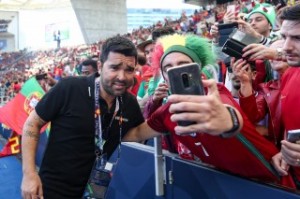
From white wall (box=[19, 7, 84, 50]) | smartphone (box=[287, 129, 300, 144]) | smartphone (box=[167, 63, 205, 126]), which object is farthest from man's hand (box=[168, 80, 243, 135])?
white wall (box=[19, 7, 84, 50])

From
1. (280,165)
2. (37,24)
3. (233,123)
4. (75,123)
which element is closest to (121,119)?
(75,123)

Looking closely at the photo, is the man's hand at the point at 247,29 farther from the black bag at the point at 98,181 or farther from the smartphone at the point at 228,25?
the black bag at the point at 98,181

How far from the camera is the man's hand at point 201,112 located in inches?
40.3

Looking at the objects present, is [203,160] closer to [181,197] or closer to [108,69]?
[181,197]

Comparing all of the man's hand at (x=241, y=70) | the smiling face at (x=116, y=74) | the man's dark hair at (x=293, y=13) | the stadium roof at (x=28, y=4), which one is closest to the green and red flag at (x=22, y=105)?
the smiling face at (x=116, y=74)

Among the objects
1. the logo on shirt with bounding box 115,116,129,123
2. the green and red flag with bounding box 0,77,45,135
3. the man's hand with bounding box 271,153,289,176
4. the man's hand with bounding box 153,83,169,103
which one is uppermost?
the man's hand with bounding box 153,83,169,103

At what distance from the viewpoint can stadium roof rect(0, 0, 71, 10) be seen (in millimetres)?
36625

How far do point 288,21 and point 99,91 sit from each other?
1.21m

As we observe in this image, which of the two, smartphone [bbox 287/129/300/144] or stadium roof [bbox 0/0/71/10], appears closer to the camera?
smartphone [bbox 287/129/300/144]

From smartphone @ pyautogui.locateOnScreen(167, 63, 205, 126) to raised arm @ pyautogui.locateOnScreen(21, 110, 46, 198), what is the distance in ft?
4.56

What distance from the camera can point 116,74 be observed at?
2.29 m

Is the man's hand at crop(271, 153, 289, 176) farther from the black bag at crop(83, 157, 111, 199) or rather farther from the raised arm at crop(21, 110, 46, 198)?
the raised arm at crop(21, 110, 46, 198)

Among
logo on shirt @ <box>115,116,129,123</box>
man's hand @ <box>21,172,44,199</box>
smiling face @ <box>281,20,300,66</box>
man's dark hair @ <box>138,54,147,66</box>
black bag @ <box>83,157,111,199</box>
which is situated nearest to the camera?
smiling face @ <box>281,20,300,66</box>

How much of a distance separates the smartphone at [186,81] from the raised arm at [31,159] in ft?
4.56
